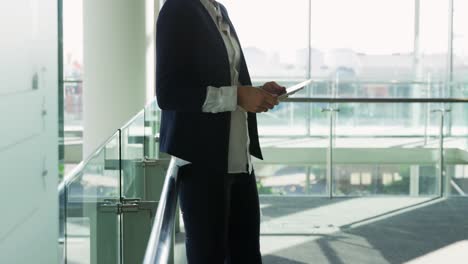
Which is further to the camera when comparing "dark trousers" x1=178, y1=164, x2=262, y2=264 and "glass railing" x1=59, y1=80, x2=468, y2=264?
"glass railing" x1=59, y1=80, x2=468, y2=264

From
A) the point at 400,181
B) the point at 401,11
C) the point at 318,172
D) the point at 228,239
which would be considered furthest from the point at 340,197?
the point at 401,11

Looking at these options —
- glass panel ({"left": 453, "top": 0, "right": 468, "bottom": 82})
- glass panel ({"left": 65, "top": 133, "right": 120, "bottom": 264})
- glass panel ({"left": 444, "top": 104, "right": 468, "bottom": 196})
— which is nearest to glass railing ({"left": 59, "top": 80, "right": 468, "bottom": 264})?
glass panel ({"left": 444, "top": 104, "right": 468, "bottom": 196})

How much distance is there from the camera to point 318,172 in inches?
246

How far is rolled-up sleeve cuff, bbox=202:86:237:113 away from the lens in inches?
74.4

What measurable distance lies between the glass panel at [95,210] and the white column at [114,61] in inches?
94.5

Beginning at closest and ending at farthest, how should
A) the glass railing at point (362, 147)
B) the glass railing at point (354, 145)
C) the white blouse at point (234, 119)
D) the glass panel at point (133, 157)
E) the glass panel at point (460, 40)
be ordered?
1. the white blouse at point (234, 119)
2. the glass panel at point (133, 157)
3. the glass railing at point (354, 145)
4. the glass railing at point (362, 147)
5. the glass panel at point (460, 40)

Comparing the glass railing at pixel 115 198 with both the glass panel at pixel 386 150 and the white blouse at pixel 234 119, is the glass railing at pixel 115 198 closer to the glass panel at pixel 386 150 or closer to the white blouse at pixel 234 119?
the white blouse at pixel 234 119

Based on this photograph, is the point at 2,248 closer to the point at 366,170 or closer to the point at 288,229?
the point at 288,229

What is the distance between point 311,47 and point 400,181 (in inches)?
150

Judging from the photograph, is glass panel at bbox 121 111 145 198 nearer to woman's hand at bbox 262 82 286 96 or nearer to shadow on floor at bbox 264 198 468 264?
woman's hand at bbox 262 82 286 96

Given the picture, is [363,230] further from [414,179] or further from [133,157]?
[133,157]

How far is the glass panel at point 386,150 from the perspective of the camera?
6.31 m

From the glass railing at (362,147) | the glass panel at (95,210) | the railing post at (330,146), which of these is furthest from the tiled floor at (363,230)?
the glass panel at (95,210)

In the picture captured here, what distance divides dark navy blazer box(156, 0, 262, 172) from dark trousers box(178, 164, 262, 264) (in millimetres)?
47
